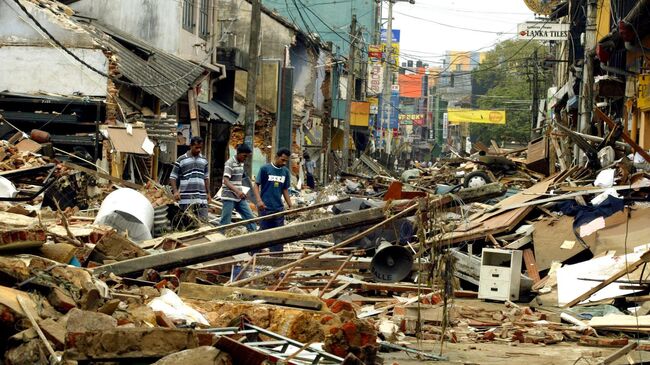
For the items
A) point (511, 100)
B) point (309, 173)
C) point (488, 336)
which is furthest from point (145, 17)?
point (511, 100)

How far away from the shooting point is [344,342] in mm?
7387

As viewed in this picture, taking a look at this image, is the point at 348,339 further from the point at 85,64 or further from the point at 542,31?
the point at 542,31

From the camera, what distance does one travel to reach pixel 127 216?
14.7 metres

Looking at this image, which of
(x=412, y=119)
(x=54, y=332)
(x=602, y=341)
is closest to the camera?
(x=54, y=332)

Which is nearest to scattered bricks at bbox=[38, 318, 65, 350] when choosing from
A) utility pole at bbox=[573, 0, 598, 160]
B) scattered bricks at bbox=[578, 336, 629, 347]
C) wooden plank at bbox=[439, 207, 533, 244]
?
scattered bricks at bbox=[578, 336, 629, 347]

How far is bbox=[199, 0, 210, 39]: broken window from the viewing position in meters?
32.5

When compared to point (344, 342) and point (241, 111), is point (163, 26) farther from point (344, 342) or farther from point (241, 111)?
point (344, 342)

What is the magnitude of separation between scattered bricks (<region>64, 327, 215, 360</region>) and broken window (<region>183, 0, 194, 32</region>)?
79.6 feet

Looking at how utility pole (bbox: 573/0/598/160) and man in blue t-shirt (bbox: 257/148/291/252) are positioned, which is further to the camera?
utility pole (bbox: 573/0/598/160)

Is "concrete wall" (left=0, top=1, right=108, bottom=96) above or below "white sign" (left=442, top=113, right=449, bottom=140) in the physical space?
above

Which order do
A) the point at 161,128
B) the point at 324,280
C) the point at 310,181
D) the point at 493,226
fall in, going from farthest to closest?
the point at 310,181 → the point at 161,128 → the point at 493,226 → the point at 324,280

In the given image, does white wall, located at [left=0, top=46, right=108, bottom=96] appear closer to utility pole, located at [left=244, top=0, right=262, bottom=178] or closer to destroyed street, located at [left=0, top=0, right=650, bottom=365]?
destroyed street, located at [left=0, top=0, right=650, bottom=365]

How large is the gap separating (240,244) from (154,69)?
15.1 m

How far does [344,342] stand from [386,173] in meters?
38.5
